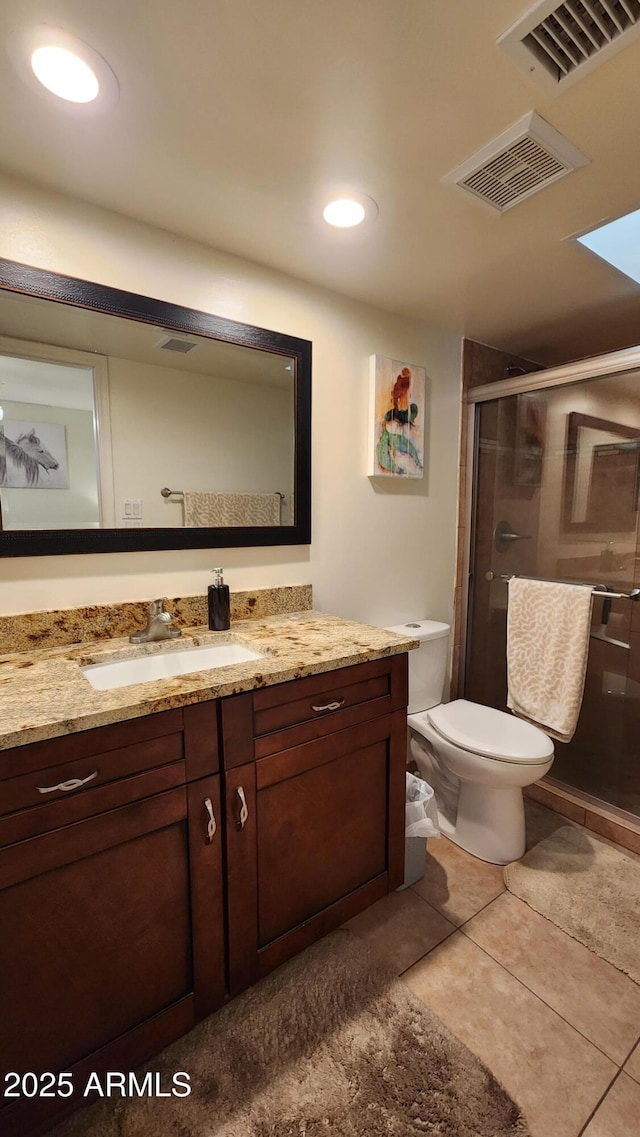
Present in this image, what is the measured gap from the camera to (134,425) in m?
1.44

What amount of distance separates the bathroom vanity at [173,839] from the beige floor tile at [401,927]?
0.43 feet

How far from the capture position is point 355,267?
164 centimetres

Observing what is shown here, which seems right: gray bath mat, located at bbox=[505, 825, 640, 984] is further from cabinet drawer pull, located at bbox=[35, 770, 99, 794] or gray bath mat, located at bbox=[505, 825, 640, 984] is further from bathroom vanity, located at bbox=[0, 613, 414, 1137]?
cabinet drawer pull, located at bbox=[35, 770, 99, 794]

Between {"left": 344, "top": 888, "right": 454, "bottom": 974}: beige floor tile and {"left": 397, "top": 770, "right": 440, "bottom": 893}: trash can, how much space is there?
0.07 metres

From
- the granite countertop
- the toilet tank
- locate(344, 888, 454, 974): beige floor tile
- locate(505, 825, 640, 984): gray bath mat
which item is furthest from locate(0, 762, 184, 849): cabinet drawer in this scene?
locate(505, 825, 640, 984): gray bath mat

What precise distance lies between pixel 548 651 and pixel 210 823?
1.55m

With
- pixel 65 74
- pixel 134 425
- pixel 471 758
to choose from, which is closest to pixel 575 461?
pixel 471 758

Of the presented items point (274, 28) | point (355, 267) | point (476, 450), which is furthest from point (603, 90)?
point (476, 450)

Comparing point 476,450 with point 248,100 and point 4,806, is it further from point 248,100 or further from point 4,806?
point 4,806

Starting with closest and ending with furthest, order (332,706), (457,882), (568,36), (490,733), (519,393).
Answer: (568,36), (332,706), (457,882), (490,733), (519,393)

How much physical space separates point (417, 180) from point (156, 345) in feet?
2.85

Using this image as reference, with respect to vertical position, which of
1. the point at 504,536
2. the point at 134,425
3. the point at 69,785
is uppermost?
the point at 134,425

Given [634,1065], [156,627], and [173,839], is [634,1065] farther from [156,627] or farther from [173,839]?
[156,627]

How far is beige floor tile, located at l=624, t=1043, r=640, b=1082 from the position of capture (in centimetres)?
108
